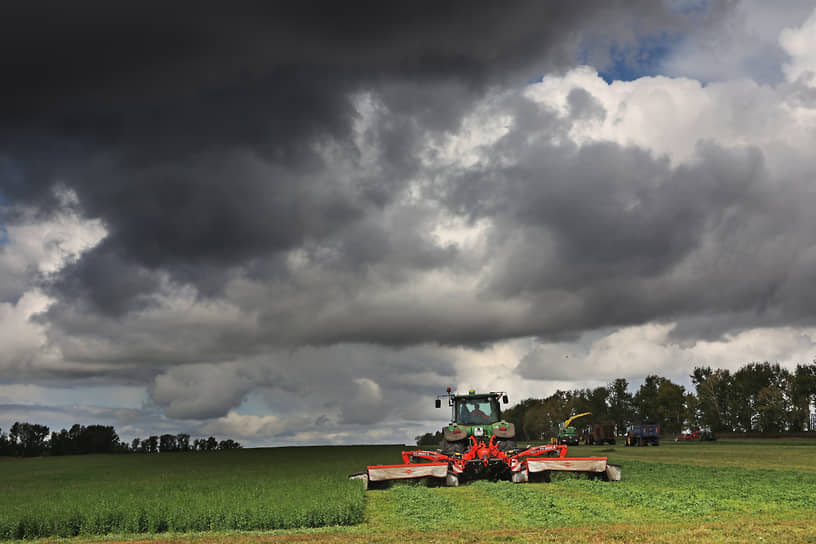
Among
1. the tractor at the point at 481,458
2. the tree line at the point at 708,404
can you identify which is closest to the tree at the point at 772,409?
the tree line at the point at 708,404

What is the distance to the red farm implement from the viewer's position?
2577cm

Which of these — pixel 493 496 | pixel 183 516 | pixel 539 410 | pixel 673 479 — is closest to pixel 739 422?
pixel 539 410

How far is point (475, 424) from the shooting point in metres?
30.0

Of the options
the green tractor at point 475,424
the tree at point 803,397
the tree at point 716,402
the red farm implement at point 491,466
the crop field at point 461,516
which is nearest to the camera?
the crop field at point 461,516

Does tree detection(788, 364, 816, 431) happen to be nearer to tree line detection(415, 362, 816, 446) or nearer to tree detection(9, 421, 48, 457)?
tree line detection(415, 362, 816, 446)

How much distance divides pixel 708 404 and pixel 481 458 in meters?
123

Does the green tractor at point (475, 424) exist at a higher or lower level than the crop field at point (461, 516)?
higher

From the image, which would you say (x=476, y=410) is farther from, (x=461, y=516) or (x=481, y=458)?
(x=461, y=516)

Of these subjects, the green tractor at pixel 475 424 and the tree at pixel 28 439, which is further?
the tree at pixel 28 439

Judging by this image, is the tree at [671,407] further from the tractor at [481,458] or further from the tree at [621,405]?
the tractor at [481,458]

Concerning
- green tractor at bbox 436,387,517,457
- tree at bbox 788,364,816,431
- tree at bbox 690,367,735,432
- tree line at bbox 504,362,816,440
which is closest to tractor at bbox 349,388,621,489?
green tractor at bbox 436,387,517,457

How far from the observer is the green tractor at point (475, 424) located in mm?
28703

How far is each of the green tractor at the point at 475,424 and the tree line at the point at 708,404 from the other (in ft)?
204

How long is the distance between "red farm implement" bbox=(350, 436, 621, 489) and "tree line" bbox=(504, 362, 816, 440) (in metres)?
64.2
